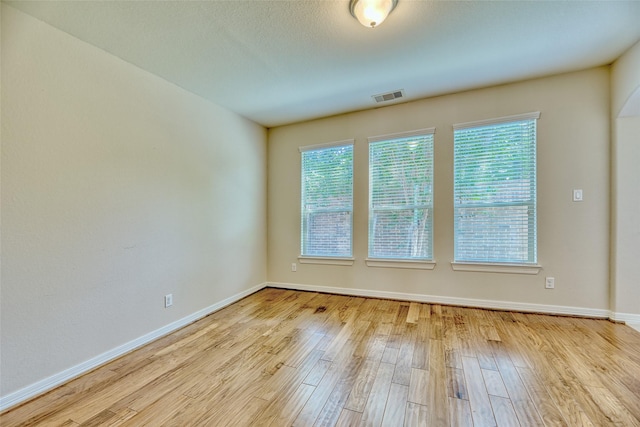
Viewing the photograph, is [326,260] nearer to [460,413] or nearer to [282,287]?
[282,287]

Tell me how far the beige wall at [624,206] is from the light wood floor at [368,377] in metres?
0.33

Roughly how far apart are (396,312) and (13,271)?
3164mm

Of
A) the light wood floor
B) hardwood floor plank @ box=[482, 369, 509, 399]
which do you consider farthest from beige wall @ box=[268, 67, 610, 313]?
hardwood floor plank @ box=[482, 369, 509, 399]

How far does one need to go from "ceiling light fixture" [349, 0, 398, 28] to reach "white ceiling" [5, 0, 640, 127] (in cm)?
7

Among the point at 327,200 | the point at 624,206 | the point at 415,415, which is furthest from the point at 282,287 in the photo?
the point at 624,206

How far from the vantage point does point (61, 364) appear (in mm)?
1860

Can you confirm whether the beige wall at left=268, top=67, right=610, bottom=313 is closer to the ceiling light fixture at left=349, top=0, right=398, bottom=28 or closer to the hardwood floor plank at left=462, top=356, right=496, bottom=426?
the hardwood floor plank at left=462, top=356, right=496, bottom=426

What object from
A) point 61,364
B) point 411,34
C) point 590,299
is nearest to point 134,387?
point 61,364

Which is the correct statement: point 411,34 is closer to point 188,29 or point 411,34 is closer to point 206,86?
point 188,29

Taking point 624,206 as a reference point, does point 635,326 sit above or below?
below

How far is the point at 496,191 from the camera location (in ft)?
9.87

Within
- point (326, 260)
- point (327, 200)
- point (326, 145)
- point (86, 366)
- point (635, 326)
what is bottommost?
point (86, 366)

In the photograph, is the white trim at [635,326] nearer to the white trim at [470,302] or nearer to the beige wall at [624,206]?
the beige wall at [624,206]

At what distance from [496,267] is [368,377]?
6.85ft
